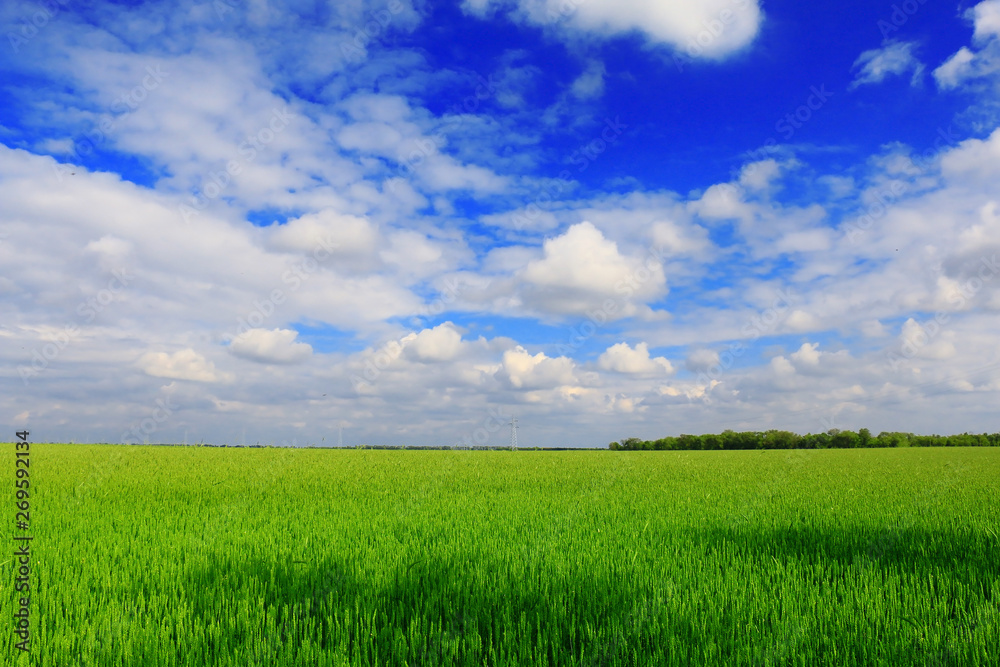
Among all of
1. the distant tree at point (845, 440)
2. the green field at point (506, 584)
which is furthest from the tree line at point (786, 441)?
the green field at point (506, 584)

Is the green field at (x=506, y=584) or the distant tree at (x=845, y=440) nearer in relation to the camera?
the green field at (x=506, y=584)

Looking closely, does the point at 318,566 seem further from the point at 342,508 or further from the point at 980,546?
the point at 980,546

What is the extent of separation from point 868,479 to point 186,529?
71.1ft

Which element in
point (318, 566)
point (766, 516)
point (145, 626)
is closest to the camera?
point (145, 626)

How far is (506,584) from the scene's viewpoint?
5.32m

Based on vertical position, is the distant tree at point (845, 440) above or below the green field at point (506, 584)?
below

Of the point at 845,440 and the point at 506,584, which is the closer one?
the point at 506,584

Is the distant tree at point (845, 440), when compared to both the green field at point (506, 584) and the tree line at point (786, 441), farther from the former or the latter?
the green field at point (506, 584)

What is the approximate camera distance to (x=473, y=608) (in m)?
4.67

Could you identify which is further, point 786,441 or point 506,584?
point 786,441

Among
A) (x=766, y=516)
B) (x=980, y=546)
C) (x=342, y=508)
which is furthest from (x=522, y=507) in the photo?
(x=980, y=546)

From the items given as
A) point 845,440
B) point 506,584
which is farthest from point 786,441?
point 506,584

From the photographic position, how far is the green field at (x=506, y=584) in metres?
3.96

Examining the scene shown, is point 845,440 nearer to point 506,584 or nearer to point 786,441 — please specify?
point 786,441
